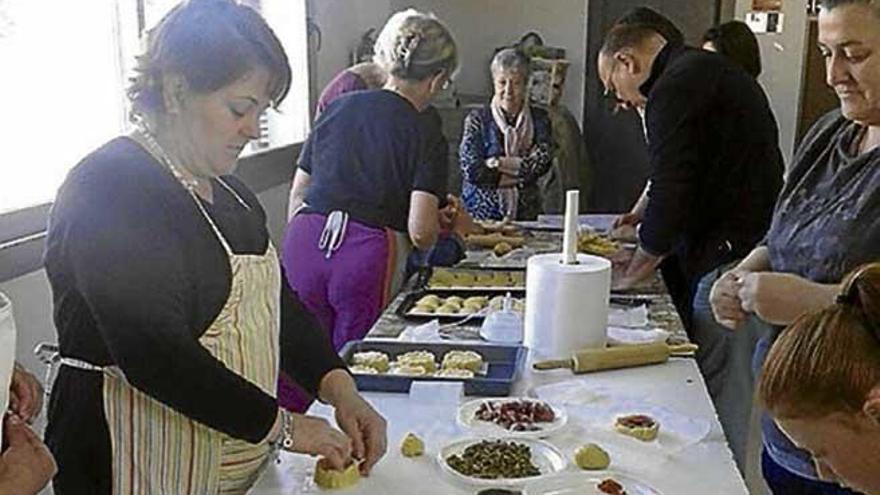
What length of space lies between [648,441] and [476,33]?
153 inches

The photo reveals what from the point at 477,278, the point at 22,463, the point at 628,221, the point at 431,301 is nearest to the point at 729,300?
the point at 431,301

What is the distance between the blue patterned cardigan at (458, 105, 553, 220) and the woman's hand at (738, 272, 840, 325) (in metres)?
2.11

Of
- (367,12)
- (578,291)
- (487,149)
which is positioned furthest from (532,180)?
(578,291)

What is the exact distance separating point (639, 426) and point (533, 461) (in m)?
0.20

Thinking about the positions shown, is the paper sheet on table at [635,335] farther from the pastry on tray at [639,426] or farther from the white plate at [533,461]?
the white plate at [533,461]

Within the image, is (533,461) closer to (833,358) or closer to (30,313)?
(833,358)

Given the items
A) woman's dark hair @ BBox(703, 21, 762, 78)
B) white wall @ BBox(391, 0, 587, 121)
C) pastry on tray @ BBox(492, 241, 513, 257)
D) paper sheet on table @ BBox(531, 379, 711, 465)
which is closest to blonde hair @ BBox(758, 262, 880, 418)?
paper sheet on table @ BBox(531, 379, 711, 465)

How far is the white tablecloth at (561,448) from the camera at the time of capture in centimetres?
131

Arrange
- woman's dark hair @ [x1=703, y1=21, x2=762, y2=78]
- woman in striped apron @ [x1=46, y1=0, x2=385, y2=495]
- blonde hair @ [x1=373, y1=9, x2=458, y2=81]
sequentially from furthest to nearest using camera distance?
1. woman's dark hair @ [x1=703, y1=21, x2=762, y2=78]
2. blonde hair @ [x1=373, y1=9, x2=458, y2=81]
3. woman in striped apron @ [x1=46, y1=0, x2=385, y2=495]

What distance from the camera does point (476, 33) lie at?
5.06 meters

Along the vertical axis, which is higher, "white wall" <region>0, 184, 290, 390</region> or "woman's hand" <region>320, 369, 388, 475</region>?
"woman's hand" <region>320, 369, 388, 475</region>

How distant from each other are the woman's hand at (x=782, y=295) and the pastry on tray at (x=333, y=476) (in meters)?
0.75

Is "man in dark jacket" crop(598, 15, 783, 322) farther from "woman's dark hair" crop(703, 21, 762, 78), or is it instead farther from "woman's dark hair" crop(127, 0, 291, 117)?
"woman's dark hair" crop(127, 0, 291, 117)

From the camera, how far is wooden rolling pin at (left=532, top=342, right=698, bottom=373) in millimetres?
1759
